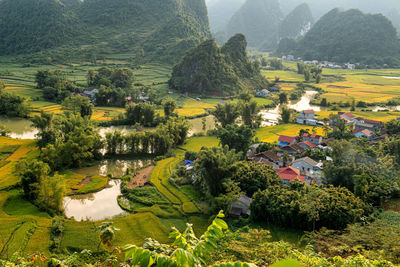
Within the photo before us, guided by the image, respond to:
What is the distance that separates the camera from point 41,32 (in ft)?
263

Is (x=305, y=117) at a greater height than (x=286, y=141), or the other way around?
(x=305, y=117)

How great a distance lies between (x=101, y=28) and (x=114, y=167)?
79.0 meters

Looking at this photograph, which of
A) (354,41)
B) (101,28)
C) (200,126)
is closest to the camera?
(200,126)

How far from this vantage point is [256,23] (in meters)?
172

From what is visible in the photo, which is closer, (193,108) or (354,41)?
(193,108)

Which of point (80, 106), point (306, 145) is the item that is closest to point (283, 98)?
point (306, 145)

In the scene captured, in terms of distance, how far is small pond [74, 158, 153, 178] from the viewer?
76.2 ft

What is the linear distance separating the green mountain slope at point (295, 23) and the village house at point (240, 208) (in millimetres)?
154357

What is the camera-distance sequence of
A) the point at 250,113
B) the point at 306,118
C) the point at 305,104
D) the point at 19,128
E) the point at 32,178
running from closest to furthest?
the point at 32,178 → the point at 19,128 → the point at 250,113 → the point at 306,118 → the point at 305,104

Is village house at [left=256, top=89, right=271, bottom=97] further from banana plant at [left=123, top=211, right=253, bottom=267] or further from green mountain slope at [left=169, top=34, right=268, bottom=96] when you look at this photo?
banana plant at [left=123, top=211, right=253, bottom=267]

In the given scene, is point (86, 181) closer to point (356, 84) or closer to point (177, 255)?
point (177, 255)

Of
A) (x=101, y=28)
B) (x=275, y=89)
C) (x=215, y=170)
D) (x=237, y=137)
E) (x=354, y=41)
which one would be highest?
(x=101, y=28)

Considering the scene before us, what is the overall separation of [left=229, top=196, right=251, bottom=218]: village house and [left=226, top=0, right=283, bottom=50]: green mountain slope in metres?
154

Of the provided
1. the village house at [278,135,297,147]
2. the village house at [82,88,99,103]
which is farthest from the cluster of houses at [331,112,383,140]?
the village house at [82,88,99,103]
